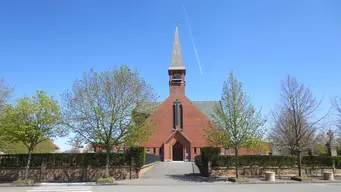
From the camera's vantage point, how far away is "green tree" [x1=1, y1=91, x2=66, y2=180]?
19.9m

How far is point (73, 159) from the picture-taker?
75.7 feet

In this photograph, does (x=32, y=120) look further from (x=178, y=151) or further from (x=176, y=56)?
(x=176, y=56)

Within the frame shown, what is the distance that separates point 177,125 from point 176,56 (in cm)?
1724

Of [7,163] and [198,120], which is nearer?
[7,163]

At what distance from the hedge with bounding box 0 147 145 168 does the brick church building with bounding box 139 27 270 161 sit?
24687 millimetres

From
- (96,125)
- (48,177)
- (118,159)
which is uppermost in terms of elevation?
(96,125)

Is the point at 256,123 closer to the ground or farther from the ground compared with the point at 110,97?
closer to the ground

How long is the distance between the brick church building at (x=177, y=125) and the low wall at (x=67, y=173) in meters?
25.4

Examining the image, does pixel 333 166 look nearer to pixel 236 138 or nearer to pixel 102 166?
pixel 236 138

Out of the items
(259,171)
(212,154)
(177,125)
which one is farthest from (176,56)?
(259,171)

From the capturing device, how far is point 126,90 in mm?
21094

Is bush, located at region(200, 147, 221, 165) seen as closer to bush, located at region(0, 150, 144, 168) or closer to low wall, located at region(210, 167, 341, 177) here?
low wall, located at region(210, 167, 341, 177)

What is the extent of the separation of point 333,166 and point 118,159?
22611mm

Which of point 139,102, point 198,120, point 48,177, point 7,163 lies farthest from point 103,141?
point 198,120
